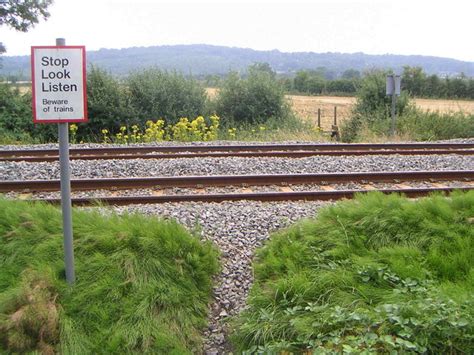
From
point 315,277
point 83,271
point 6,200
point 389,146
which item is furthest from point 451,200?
point 389,146

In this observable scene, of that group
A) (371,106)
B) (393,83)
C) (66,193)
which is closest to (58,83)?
(66,193)

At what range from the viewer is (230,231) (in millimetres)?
6324

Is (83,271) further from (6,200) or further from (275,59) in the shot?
(275,59)

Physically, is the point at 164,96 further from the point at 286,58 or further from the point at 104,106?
the point at 286,58

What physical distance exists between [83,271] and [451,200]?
4.00 metres

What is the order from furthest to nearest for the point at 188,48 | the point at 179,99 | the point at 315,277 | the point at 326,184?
the point at 188,48, the point at 179,99, the point at 326,184, the point at 315,277

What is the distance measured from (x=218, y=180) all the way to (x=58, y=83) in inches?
183

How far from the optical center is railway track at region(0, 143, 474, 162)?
11.5 metres

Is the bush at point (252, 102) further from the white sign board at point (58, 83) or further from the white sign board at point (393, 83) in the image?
the white sign board at point (58, 83)

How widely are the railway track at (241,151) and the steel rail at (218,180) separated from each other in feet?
7.61

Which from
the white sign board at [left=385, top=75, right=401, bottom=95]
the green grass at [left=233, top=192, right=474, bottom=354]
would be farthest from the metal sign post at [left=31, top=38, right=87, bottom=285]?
the white sign board at [left=385, top=75, right=401, bottom=95]

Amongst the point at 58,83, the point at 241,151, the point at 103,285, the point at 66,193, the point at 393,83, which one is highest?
the point at 393,83

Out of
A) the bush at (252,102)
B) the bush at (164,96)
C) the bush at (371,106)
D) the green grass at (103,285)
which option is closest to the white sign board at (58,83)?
the green grass at (103,285)

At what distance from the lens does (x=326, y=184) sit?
9.23 meters
